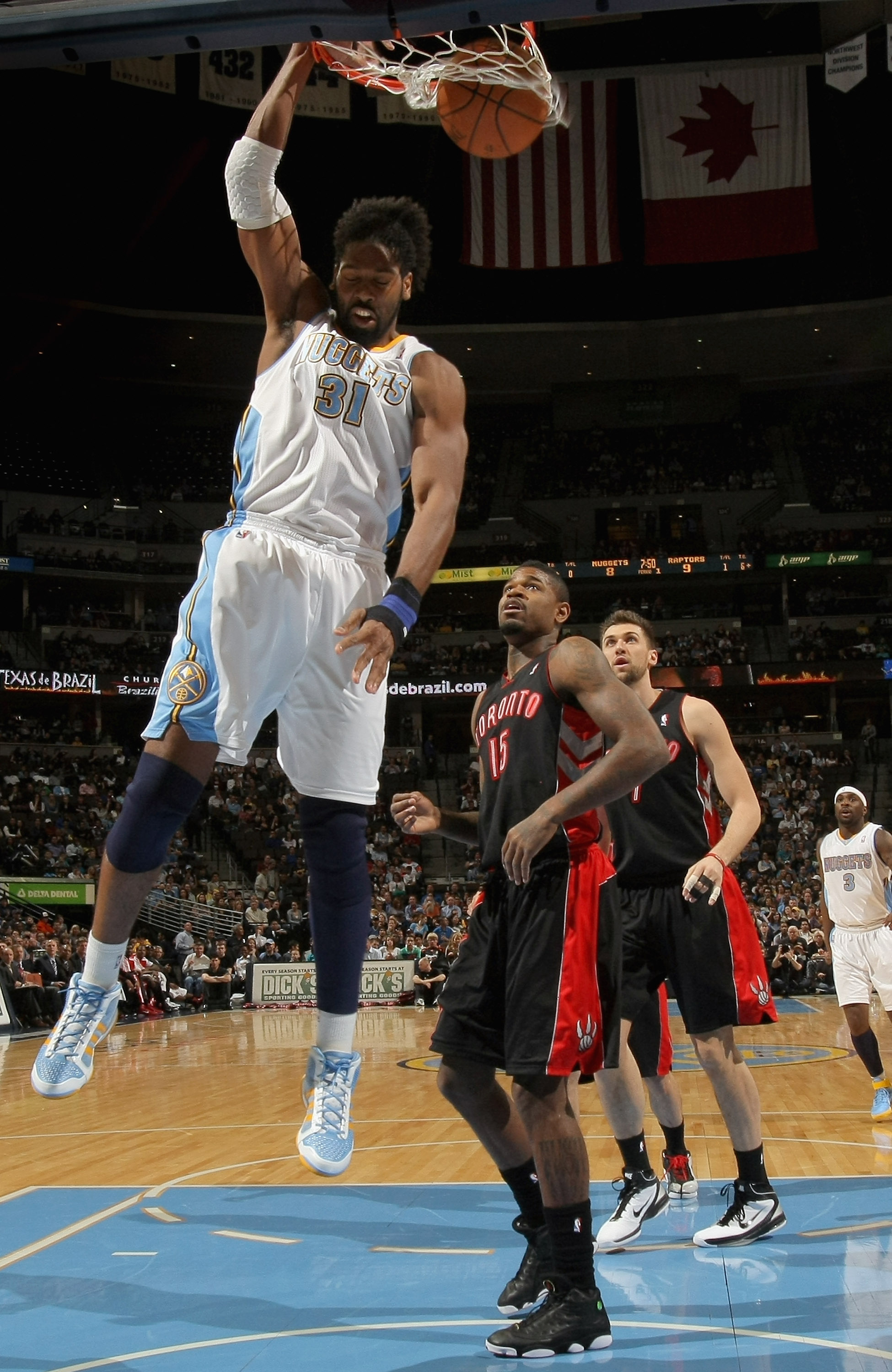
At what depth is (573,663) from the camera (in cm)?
413

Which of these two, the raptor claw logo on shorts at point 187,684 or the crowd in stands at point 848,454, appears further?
the crowd in stands at point 848,454

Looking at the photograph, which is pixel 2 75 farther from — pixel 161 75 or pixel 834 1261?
pixel 834 1261

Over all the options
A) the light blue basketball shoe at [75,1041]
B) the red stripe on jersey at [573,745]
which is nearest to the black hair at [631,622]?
the red stripe on jersey at [573,745]

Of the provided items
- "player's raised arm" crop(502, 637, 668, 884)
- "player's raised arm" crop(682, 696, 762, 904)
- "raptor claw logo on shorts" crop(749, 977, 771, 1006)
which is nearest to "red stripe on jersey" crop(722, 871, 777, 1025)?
"raptor claw logo on shorts" crop(749, 977, 771, 1006)

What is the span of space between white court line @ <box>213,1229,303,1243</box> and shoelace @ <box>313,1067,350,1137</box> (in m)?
2.11

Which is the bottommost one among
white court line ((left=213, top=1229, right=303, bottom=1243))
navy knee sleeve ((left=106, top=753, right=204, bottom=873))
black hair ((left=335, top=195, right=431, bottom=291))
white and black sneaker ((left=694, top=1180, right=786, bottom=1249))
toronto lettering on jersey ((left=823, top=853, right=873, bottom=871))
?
white court line ((left=213, top=1229, right=303, bottom=1243))

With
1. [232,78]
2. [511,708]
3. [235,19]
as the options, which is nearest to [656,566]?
[232,78]

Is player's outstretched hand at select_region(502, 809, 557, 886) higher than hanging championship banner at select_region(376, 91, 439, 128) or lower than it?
lower

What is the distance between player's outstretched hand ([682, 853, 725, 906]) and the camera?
16.2ft

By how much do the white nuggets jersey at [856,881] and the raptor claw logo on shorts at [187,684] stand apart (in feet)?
23.0

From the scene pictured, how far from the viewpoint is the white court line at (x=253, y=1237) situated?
523cm

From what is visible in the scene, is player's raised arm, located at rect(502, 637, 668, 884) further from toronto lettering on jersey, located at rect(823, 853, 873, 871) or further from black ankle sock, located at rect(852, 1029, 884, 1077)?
toronto lettering on jersey, located at rect(823, 853, 873, 871)

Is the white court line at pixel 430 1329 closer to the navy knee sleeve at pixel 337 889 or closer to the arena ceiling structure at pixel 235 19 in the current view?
the navy knee sleeve at pixel 337 889

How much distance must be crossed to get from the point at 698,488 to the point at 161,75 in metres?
18.1
